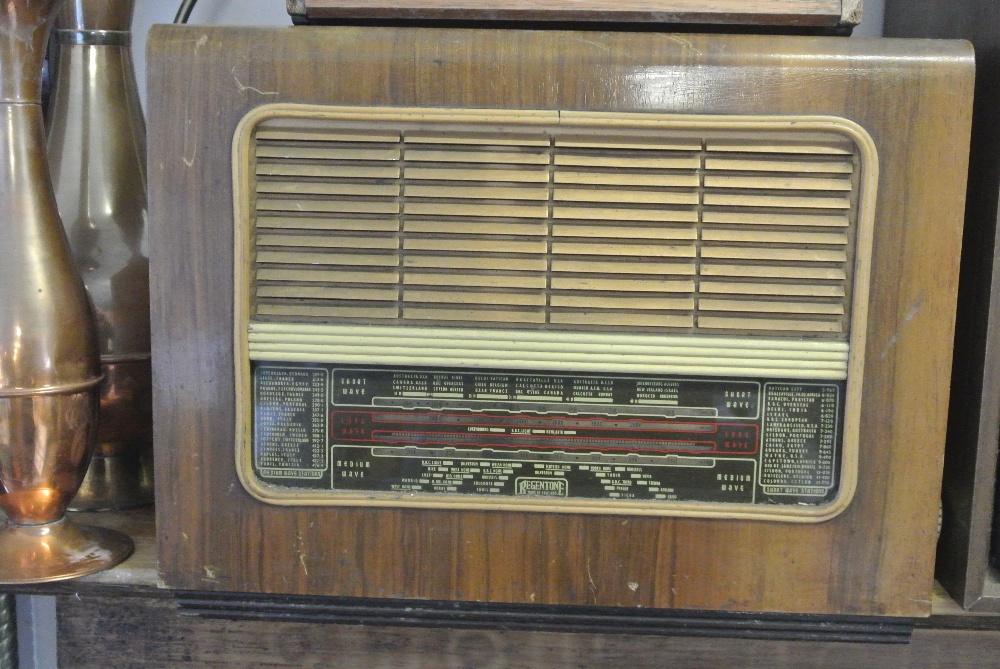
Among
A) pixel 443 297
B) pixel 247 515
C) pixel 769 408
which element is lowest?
pixel 247 515

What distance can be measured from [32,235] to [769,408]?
0.82 metres

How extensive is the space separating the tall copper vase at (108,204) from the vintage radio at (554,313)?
194 mm

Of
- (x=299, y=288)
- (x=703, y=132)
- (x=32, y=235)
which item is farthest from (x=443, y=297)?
(x=32, y=235)

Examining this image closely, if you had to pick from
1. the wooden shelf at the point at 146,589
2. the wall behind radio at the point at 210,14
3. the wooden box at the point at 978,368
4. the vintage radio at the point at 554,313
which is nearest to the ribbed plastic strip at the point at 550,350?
the vintage radio at the point at 554,313

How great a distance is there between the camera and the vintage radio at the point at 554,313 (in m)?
0.90

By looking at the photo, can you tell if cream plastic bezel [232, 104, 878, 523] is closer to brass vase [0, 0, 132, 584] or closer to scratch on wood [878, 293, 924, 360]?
scratch on wood [878, 293, 924, 360]

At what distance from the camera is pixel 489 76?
0.90 meters

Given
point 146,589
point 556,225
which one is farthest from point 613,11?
point 146,589

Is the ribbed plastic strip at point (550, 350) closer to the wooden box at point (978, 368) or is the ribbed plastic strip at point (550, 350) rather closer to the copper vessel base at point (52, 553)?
the wooden box at point (978, 368)

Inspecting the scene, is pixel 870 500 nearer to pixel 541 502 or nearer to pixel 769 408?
pixel 769 408

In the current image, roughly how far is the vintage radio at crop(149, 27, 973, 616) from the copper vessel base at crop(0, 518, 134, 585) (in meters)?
0.10

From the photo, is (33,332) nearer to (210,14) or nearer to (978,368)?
(210,14)

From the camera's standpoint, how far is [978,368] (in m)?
0.95

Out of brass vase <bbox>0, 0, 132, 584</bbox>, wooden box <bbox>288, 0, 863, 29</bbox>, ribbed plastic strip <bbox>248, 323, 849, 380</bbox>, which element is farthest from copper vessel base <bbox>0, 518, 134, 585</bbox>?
wooden box <bbox>288, 0, 863, 29</bbox>
